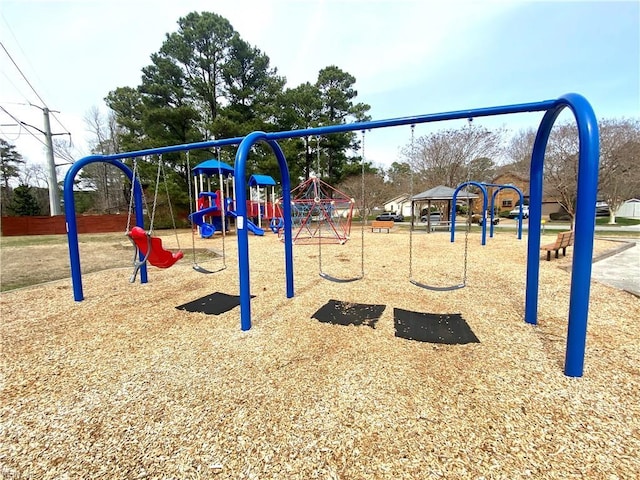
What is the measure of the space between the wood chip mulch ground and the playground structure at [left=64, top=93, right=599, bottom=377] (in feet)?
1.10

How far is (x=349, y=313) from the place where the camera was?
3660 mm

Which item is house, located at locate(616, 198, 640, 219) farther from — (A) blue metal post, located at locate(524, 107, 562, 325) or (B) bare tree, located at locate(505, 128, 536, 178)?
(A) blue metal post, located at locate(524, 107, 562, 325)

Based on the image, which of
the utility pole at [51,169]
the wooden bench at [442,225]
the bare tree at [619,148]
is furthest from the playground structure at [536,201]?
the utility pole at [51,169]

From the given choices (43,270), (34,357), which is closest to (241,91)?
(43,270)

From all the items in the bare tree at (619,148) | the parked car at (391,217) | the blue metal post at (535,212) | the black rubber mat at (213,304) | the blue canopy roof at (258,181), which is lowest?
the black rubber mat at (213,304)

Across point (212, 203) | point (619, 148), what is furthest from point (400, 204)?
point (212, 203)

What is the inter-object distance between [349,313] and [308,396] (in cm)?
166

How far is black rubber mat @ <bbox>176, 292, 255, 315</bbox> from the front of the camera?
151 inches

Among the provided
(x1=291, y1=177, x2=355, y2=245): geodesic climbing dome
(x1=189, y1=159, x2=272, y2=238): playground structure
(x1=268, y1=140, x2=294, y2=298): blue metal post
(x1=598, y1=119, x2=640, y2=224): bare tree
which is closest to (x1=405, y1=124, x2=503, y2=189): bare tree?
(x1=598, y1=119, x2=640, y2=224): bare tree

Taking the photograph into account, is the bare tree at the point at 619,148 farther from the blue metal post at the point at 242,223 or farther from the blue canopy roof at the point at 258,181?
the blue metal post at the point at 242,223

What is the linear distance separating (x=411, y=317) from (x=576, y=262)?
1.71 metres

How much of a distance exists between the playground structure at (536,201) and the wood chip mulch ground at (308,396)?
334 millimetres

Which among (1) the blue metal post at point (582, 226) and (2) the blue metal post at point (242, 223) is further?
(2) the blue metal post at point (242, 223)

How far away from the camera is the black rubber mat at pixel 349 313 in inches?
134
